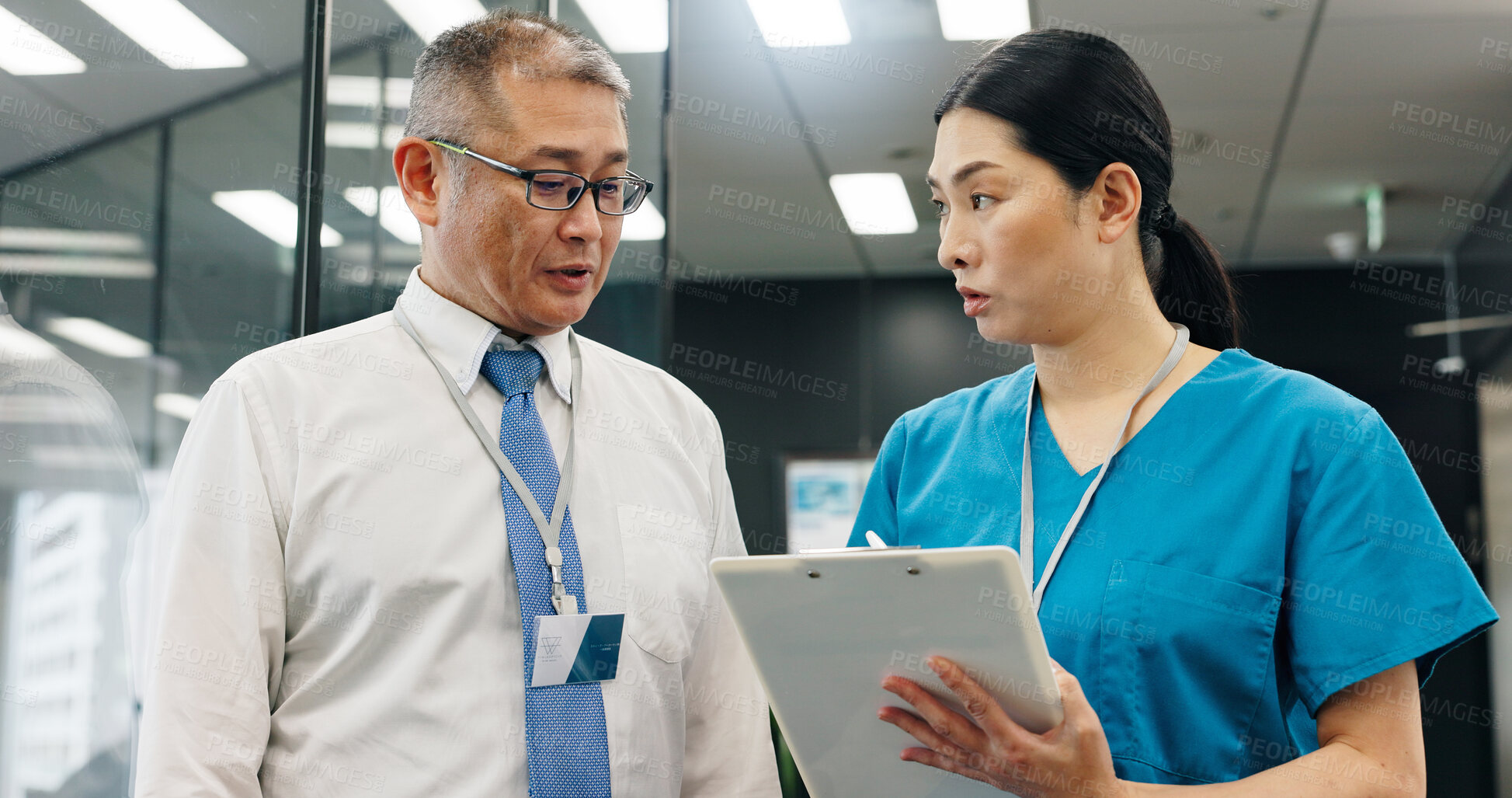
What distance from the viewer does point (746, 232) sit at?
6684mm

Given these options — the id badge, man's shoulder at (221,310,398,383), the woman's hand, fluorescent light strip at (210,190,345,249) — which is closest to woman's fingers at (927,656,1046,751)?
the woman's hand

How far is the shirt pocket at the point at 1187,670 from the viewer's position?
4.22 ft

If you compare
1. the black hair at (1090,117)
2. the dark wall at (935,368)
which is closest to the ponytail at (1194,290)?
the black hair at (1090,117)

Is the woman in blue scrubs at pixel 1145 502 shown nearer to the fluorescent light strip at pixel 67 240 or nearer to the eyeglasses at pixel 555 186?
the eyeglasses at pixel 555 186

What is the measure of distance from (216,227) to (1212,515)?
1.50 meters

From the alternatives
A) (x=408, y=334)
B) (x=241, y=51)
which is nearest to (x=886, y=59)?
(x=241, y=51)

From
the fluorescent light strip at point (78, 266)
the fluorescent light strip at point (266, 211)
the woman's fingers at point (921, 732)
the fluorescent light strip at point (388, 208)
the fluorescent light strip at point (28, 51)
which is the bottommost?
the woman's fingers at point (921, 732)

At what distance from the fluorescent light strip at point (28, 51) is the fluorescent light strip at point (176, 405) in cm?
48

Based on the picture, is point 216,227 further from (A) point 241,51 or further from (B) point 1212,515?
(B) point 1212,515

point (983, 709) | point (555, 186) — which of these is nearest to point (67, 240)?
point (555, 186)

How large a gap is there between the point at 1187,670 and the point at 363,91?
1733mm

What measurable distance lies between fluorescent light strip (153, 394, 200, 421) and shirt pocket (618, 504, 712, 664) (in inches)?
29.0

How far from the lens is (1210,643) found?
1290 millimetres

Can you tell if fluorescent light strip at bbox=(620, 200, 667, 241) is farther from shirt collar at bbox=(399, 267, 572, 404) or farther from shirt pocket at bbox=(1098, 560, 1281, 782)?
shirt pocket at bbox=(1098, 560, 1281, 782)
